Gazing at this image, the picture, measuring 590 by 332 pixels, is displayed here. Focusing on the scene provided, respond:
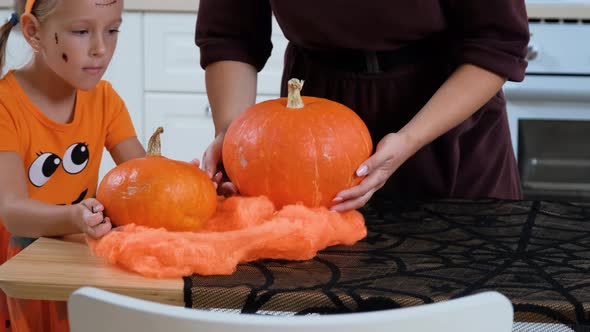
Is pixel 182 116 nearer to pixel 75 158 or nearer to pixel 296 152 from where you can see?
pixel 75 158

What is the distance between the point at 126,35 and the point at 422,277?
6.03 feet

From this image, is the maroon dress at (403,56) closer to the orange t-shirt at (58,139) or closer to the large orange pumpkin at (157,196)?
the orange t-shirt at (58,139)

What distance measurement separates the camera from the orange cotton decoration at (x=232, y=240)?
2.83 ft

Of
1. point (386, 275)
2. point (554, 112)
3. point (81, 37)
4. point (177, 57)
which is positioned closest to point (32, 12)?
point (81, 37)

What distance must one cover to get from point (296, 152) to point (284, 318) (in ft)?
1.40

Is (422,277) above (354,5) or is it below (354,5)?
below

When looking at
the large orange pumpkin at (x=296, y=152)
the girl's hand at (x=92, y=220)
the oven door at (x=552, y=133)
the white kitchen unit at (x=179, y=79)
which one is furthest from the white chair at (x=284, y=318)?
the white kitchen unit at (x=179, y=79)

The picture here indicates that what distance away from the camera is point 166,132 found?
2588mm

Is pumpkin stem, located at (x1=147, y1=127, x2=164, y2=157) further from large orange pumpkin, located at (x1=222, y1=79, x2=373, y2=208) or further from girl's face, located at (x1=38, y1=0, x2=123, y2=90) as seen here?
girl's face, located at (x1=38, y1=0, x2=123, y2=90)

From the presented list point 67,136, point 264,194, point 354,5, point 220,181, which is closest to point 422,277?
point 264,194

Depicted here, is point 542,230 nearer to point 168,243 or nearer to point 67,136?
point 168,243

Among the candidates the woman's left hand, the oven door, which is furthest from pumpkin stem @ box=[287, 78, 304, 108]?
the oven door

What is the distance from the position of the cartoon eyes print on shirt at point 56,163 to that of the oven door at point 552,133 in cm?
135

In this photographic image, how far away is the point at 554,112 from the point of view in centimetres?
238
